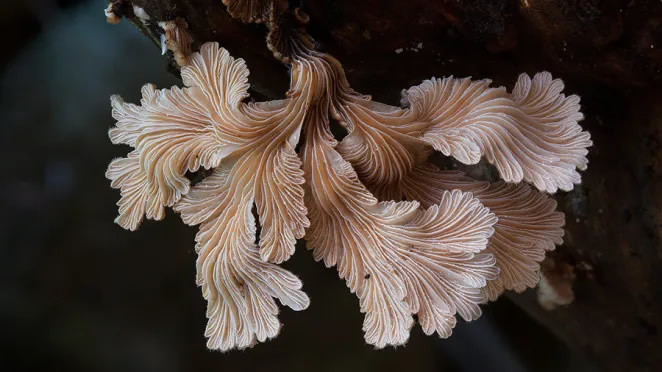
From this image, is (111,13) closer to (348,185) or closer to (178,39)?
(178,39)

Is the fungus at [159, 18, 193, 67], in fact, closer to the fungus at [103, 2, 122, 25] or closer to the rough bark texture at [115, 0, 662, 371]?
the rough bark texture at [115, 0, 662, 371]

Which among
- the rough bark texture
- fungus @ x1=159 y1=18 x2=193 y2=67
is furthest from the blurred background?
fungus @ x1=159 y1=18 x2=193 y2=67

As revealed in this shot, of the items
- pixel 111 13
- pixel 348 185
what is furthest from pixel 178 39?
pixel 348 185

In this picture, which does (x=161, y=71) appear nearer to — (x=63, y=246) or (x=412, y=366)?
(x=63, y=246)

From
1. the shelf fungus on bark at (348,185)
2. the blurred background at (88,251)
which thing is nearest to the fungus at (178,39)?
the shelf fungus on bark at (348,185)

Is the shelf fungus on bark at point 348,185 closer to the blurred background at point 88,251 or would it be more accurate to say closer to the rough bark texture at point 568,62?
the rough bark texture at point 568,62

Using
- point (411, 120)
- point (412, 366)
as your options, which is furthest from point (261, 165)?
point (412, 366)
